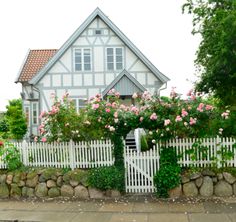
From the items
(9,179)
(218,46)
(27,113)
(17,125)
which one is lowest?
(9,179)

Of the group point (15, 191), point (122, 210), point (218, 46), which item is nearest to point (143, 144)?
point (218, 46)

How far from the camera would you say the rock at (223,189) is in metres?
9.40

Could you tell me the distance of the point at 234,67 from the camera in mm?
13062

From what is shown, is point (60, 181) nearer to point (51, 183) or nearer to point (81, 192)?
point (51, 183)

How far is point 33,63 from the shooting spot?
24609 mm

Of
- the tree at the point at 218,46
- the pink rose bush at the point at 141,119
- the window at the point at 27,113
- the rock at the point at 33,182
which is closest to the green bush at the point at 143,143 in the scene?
the tree at the point at 218,46

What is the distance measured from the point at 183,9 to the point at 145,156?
9612mm

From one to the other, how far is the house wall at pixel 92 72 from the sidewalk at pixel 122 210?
12.1m

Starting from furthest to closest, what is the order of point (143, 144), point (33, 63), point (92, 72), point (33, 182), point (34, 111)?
point (33, 63) → point (34, 111) → point (92, 72) → point (143, 144) → point (33, 182)

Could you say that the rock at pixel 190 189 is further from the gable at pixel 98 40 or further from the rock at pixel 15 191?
the gable at pixel 98 40

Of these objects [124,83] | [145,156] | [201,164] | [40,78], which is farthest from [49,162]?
[40,78]

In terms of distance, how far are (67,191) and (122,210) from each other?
2.23m

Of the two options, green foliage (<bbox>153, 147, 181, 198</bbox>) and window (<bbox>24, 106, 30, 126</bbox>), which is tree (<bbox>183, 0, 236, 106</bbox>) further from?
window (<bbox>24, 106, 30, 126</bbox>)

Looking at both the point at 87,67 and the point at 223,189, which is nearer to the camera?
the point at 223,189
